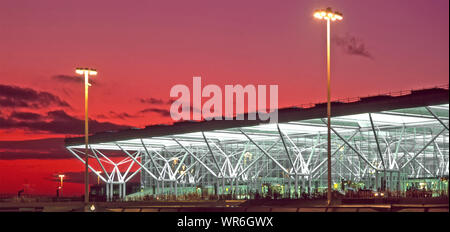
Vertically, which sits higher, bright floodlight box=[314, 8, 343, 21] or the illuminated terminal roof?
bright floodlight box=[314, 8, 343, 21]

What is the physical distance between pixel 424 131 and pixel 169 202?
26.0 meters

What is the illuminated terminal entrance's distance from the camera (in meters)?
56.6

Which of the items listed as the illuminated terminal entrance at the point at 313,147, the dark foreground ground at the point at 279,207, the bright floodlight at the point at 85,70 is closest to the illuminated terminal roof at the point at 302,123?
the illuminated terminal entrance at the point at 313,147

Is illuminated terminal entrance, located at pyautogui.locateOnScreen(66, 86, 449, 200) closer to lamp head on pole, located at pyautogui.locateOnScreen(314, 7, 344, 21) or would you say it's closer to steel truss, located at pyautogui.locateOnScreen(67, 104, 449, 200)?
steel truss, located at pyautogui.locateOnScreen(67, 104, 449, 200)

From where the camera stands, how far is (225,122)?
224ft

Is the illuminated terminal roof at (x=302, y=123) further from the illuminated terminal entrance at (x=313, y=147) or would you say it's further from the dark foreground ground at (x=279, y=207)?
the dark foreground ground at (x=279, y=207)

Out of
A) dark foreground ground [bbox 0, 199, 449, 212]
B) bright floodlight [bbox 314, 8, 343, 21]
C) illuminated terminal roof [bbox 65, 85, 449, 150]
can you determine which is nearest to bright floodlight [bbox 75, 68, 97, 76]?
dark foreground ground [bbox 0, 199, 449, 212]

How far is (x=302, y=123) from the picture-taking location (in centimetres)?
6450

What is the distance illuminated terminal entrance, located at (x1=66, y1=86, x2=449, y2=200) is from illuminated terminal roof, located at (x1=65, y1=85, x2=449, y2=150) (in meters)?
0.08
